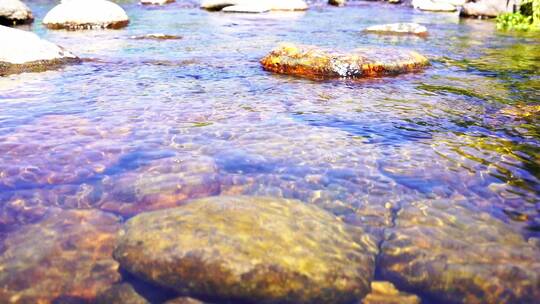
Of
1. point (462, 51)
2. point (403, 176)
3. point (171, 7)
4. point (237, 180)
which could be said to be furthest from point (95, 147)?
point (171, 7)

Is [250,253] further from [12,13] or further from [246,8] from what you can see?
[246,8]

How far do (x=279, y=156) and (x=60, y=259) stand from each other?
2.51 metres

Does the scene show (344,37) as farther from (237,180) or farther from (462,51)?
(237,180)

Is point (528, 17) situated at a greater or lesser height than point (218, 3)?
lesser

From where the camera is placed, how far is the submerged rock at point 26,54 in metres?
9.71

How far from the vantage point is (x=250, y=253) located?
10.6 feet

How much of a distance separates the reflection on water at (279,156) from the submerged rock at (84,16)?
25.5 ft

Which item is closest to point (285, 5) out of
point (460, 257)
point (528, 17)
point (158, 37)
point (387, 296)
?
point (158, 37)

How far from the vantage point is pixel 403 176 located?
4688mm

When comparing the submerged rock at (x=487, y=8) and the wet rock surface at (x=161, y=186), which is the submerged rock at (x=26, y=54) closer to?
the wet rock surface at (x=161, y=186)

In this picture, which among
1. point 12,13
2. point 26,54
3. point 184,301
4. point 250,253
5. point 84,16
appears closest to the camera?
point 184,301

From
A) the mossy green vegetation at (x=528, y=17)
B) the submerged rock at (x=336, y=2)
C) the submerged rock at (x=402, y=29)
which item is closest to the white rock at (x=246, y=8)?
the submerged rock at (x=336, y=2)

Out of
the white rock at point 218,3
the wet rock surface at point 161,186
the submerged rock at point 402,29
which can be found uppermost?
the white rock at point 218,3

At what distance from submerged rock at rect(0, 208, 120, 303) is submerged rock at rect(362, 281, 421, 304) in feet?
5.67
